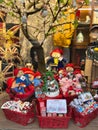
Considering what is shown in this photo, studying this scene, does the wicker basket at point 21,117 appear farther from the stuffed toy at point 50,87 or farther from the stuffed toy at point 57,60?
the stuffed toy at point 57,60

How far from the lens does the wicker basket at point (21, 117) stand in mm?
1561

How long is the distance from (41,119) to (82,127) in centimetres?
23

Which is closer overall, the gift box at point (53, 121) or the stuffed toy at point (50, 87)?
the gift box at point (53, 121)

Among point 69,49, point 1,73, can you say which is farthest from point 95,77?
point 1,73

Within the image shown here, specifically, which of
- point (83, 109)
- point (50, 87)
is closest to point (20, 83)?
point (50, 87)

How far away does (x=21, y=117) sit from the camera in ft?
5.13

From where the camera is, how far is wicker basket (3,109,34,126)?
5.12 ft

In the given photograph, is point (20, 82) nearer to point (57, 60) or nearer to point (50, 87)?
point (50, 87)

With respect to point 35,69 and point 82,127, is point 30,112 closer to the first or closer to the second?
point 82,127

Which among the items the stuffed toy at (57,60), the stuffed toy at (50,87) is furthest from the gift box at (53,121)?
the stuffed toy at (57,60)

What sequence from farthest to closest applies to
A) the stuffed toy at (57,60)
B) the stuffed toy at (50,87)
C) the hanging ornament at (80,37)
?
the hanging ornament at (80,37), the stuffed toy at (57,60), the stuffed toy at (50,87)

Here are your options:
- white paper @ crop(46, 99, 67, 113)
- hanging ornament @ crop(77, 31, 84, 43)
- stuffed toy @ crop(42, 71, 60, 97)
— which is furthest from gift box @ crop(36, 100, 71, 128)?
hanging ornament @ crop(77, 31, 84, 43)

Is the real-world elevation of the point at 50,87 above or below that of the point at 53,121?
above

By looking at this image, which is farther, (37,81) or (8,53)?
(8,53)
